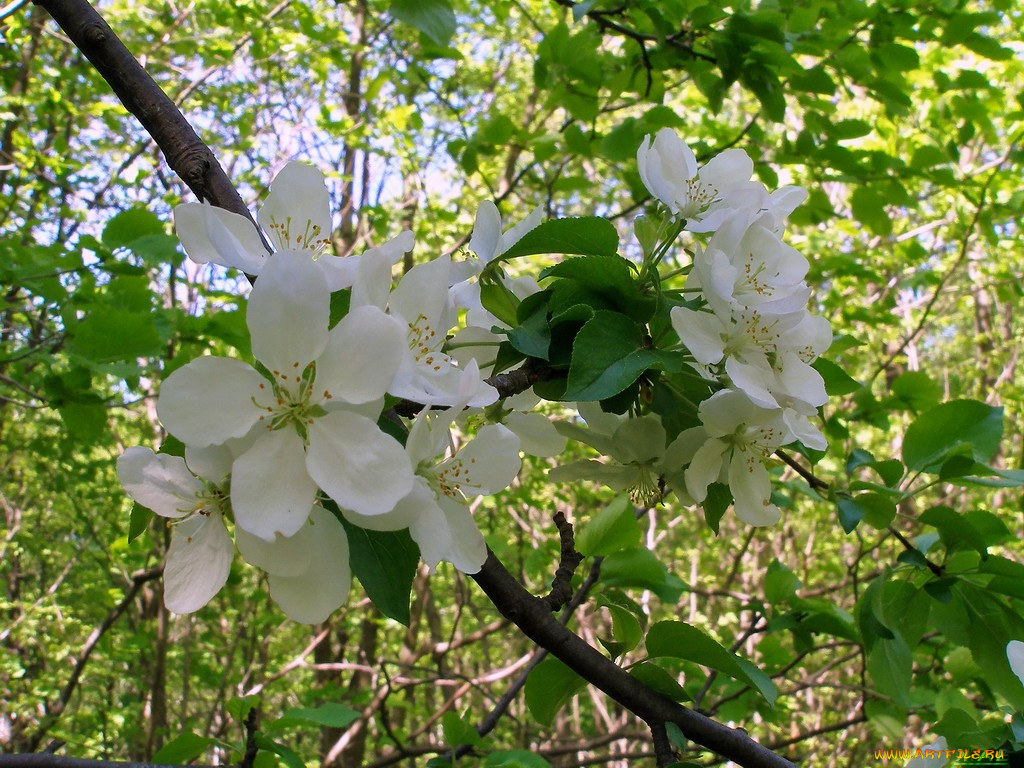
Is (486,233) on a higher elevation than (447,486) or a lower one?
higher

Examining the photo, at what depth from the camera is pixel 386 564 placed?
65cm

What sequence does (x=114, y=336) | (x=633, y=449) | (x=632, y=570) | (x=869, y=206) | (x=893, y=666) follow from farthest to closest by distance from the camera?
(x=869, y=206) → (x=114, y=336) → (x=632, y=570) → (x=893, y=666) → (x=633, y=449)

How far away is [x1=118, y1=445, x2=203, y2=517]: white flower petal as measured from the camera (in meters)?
0.64

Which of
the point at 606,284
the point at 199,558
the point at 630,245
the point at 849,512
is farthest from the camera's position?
the point at 630,245

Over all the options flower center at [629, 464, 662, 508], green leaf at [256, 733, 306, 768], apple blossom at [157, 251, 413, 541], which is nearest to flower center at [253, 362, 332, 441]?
apple blossom at [157, 251, 413, 541]

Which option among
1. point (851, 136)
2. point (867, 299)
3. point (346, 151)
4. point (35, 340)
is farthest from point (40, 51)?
point (867, 299)

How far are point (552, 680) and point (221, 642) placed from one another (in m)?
5.05

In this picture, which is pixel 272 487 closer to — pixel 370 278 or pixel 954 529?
pixel 370 278

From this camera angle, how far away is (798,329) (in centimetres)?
82

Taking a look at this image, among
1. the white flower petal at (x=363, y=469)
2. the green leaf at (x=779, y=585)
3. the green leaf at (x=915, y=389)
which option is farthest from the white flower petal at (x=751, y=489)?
the green leaf at (x=915, y=389)

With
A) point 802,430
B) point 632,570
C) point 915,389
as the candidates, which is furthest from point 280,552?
point 915,389

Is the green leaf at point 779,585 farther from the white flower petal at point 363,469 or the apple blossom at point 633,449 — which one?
the white flower petal at point 363,469

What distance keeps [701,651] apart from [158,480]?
562 mm

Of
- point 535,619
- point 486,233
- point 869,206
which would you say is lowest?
point 535,619
